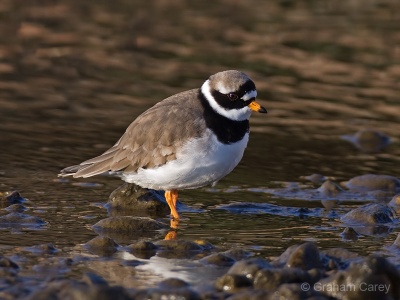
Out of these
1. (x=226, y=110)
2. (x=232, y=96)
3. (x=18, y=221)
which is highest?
(x=232, y=96)

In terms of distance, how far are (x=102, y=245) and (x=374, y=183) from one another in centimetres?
357

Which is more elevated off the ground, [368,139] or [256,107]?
[256,107]

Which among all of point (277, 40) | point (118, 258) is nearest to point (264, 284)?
point (118, 258)

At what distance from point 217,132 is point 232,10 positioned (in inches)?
388

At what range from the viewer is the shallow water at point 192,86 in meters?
8.61

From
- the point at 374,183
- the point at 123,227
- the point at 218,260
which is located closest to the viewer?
the point at 218,260

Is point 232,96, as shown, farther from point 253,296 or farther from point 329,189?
point 253,296

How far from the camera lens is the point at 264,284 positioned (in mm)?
6840

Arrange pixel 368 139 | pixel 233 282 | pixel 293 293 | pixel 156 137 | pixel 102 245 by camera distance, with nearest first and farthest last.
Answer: pixel 293 293 < pixel 233 282 < pixel 102 245 < pixel 156 137 < pixel 368 139

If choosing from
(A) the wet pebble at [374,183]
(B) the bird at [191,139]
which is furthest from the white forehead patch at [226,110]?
(A) the wet pebble at [374,183]

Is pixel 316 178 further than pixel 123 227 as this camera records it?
Yes

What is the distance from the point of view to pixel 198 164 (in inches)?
333

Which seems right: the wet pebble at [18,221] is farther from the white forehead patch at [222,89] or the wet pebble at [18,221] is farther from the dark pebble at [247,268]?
the dark pebble at [247,268]

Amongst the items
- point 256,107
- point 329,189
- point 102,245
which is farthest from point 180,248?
point 329,189
